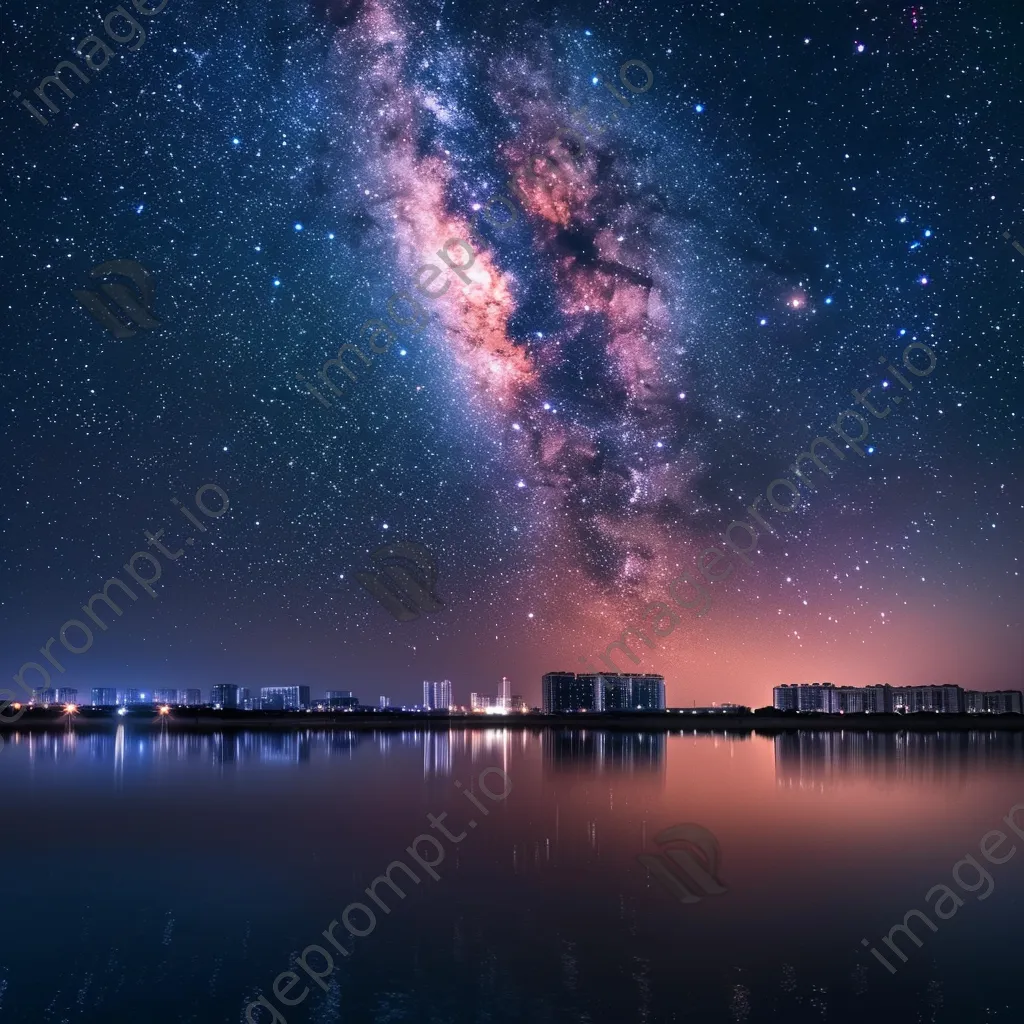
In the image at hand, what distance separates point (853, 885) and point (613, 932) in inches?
251

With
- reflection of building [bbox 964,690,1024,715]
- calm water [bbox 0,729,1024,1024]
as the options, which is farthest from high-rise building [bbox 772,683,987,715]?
calm water [bbox 0,729,1024,1024]

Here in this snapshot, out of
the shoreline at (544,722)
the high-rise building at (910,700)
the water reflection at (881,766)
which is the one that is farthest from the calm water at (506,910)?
the high-rise building at (910,700)

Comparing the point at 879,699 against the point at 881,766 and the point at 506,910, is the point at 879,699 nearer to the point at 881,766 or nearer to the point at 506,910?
the point at 881,766

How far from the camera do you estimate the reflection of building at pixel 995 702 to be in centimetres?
19275

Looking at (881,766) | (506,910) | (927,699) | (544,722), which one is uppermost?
(506,910)

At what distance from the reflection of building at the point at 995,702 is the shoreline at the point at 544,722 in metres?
11.3

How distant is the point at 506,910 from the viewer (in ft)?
50.0

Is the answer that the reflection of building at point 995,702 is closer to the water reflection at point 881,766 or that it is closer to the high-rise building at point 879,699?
the high-rise building at point 879,699

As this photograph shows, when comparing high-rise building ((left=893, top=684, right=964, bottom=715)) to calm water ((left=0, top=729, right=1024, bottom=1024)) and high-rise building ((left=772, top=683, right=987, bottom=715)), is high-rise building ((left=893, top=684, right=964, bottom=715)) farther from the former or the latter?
calm water ((left=0, top=729, right=1024, bottom=1024))

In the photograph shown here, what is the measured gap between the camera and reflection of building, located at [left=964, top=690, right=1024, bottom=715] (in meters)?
193

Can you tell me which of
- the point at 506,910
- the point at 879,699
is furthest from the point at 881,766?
the point at 879,699

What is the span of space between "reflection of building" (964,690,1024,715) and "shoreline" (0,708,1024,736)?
443 inches

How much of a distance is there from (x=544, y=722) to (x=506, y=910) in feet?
521

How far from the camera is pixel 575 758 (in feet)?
183
